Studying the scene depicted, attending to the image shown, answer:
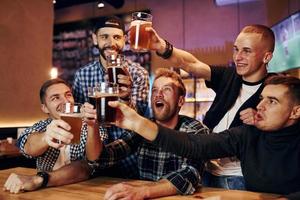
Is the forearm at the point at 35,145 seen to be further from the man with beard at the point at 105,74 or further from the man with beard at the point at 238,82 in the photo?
the man with beard at the point at 238,82

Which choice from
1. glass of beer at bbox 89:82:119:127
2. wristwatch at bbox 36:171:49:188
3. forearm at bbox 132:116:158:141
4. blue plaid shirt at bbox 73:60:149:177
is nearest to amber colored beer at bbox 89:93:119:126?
glass of beer at bbox 89:82:119:127

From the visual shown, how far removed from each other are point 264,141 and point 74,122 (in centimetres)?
97

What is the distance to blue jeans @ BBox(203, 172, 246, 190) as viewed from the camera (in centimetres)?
220

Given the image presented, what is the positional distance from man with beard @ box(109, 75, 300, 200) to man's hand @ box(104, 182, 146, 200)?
0.76ft

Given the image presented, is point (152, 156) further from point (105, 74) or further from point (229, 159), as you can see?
point (105, 74)

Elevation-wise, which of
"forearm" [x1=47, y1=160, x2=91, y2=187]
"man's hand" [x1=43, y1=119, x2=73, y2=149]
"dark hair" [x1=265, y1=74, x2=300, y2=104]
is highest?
"dark hair" [x1=265, y1=74, x2=300, y2=104]

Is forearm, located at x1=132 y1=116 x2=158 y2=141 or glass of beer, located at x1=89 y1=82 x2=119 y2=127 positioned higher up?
glass of beer, located at x1=89 y1=82 x2=119 y2=127

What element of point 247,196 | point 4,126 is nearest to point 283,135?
point 247,196

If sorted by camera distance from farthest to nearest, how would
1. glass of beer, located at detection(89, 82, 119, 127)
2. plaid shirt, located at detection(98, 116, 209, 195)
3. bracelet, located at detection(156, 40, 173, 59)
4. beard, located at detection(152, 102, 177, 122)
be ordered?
bracelet, located at detection(156, 40, 173, 59), beard, located at detection(152, 102, 177, 122), plaid shirt, located at detection(98, 116, 209, 195), glass of beer, located at detection(89, 82, 119, 127)

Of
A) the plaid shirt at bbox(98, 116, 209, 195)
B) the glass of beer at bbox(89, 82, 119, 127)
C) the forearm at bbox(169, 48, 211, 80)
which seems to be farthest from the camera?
the forearm at bbox(169, 48, 211, 80)

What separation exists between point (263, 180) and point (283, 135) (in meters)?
0.25

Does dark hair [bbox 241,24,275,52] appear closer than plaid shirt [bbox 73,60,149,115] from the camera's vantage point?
Yes

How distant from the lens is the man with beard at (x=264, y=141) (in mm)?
1752

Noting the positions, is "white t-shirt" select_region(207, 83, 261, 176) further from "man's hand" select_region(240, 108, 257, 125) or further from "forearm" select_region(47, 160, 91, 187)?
"forearm" select_region(47, 160, 91, 187)
